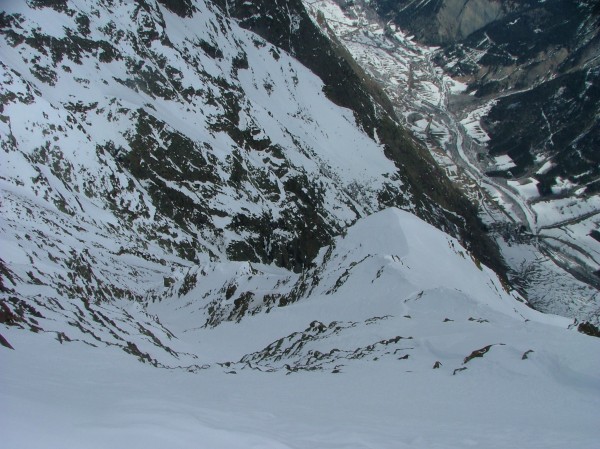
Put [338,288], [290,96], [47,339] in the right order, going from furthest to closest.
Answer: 1. [290,96]
2. [338,288]
3. [47,339]

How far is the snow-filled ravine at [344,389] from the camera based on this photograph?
7289 millimetres

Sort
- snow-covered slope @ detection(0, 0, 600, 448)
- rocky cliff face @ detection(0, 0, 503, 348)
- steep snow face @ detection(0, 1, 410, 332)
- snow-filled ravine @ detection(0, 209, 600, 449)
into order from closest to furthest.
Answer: snow-filled ravine @ detection(0, 209, 600, 449)
snow-covered slope @ detection(0, 0, 600, 448)
rocky cliff face @ detection(0, 0, 503, 348)
steep snow face @ detection(0, 1, 410, 332)

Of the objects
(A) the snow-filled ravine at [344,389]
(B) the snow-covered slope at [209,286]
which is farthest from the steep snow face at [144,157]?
(A) the snow-filled ravine at [344,389]

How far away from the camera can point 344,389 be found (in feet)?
53.0

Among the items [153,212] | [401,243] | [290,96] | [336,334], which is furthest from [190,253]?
[290,96]

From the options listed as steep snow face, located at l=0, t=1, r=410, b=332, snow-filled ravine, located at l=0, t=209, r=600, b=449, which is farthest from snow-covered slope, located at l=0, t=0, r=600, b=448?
steep snow face, located at l=0, t=1, r=410, b=332

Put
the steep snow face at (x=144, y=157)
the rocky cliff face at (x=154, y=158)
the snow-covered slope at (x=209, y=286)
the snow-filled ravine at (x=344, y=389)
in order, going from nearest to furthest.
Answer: the snow-filled ravine at (x=344, y=389), the snow-covered slope at (x=209, y=286), the rocky cliff face at (x=154, y=158), the steep snow face at (x=144, y=157)

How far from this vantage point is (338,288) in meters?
37.6

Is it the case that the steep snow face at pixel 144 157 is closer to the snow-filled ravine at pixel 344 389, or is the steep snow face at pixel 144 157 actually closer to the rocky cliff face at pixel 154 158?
the rocky cliff face at pixel 154 158

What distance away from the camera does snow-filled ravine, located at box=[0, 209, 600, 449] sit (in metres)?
7.29

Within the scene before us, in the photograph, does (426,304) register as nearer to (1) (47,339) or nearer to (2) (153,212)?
(1) (47,339)

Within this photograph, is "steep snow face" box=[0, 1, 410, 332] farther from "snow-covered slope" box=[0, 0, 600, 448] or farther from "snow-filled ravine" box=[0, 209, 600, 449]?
"snow-filled ravine" box=[0, 209, 600, 449]

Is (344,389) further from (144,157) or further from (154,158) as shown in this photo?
(154,158)

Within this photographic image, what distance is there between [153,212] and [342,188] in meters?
79.9
